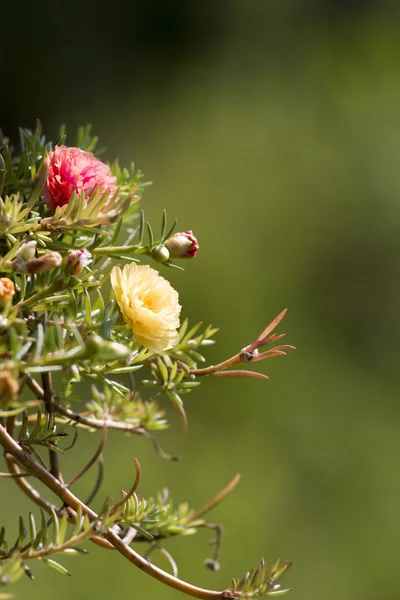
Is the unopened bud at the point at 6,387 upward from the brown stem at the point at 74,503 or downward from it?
upward

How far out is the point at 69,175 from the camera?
0.28 meters

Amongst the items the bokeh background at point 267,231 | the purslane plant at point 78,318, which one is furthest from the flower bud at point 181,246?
the bokeh background at point 267,231

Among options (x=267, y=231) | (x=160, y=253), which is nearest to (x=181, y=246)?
(x=160, y=253)

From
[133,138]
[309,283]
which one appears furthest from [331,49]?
[309,283]

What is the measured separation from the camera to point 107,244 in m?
0.30

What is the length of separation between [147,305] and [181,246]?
0.09 feet

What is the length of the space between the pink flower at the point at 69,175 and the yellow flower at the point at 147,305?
0.12 feet

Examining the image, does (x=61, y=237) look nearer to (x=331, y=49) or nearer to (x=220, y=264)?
(x=220, y=264)

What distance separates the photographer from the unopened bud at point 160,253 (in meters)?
0.29

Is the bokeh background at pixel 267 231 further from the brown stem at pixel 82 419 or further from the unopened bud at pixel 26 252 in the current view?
the unopened bud at pixel 26 252

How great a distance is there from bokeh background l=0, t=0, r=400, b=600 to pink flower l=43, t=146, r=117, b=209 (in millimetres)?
823

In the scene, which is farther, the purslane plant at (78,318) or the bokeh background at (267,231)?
the bokeh background at (267,231)

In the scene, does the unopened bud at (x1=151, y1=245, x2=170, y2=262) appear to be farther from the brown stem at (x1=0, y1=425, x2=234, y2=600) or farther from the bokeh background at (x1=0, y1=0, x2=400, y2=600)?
the bokeh background at (x1=0, y1=0, x2=400, y2=600)

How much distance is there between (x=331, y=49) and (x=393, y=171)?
0.36 m
